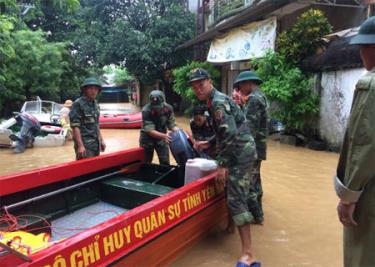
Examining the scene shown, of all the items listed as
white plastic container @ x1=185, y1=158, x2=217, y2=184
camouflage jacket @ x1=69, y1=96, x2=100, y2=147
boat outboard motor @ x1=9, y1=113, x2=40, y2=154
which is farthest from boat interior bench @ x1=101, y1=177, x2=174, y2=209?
boat outboard motor @ x1=9, y1=113, x2=40, y2=154

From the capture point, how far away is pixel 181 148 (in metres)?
5.00

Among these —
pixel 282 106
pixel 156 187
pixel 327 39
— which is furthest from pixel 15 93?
pixel 156 187

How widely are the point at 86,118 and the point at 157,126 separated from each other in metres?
0.94

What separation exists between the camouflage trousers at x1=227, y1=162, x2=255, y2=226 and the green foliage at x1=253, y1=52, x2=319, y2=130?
6.39 meters

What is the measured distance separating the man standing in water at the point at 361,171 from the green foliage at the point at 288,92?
25.7 ft

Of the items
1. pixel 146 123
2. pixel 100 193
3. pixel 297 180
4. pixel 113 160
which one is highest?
pixel 146 123

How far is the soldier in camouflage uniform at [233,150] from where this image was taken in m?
3.44

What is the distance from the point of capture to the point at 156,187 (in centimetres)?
436

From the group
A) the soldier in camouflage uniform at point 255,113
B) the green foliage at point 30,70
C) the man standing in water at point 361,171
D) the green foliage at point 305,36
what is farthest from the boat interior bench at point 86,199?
the green foliage at point 30,70

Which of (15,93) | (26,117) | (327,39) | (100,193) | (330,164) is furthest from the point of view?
(15,93)

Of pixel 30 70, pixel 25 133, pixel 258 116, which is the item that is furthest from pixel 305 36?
pixel 30 70

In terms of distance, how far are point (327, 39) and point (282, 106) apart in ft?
6.68

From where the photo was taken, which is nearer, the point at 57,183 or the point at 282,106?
the point at 57,183

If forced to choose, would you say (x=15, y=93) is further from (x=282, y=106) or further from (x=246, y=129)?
(x=246, y=129)
